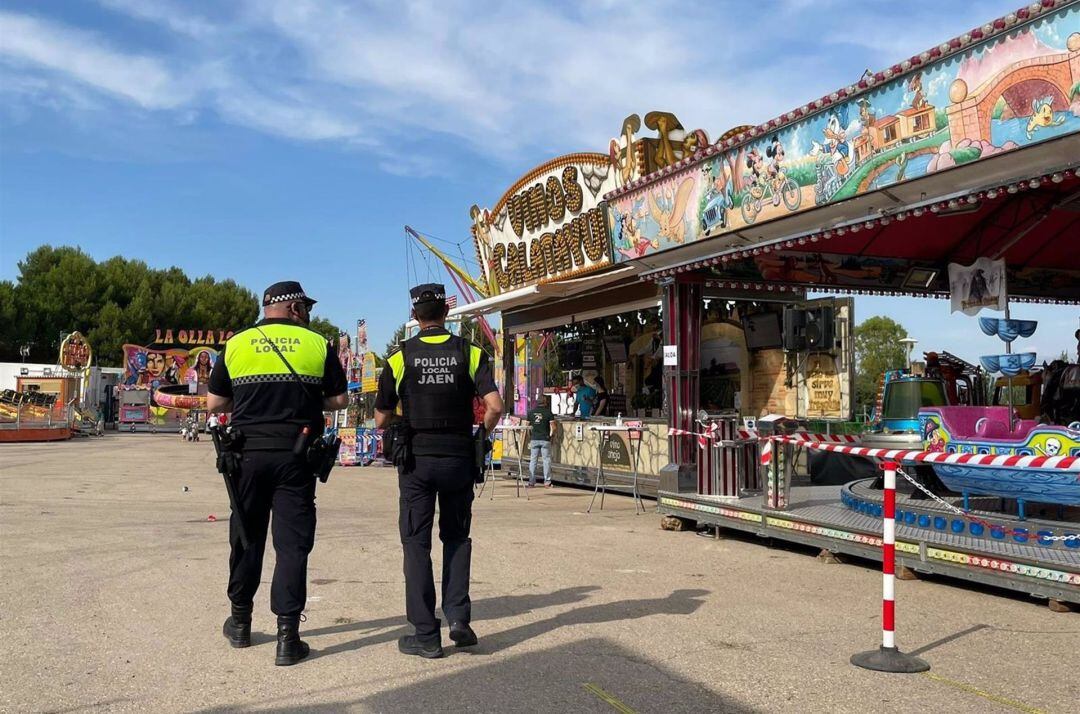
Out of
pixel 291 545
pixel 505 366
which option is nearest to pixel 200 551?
pixel 291 545

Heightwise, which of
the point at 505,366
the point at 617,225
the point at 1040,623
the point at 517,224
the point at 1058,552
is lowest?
the point at 1040,623

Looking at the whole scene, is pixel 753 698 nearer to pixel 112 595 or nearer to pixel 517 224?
pixel 112 595

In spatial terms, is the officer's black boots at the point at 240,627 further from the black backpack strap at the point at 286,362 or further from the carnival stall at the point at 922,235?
the carnival stall at the point at 922,235

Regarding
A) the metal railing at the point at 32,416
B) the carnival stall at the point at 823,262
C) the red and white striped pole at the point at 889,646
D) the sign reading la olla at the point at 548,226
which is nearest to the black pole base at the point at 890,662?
the red and white striped pole at the point at 889,646

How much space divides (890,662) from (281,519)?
3.41 metres

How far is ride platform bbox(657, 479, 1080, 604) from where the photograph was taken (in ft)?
20.6

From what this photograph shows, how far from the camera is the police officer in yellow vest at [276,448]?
15.9 feet

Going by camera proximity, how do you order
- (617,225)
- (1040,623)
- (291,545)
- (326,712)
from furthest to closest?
1. (617,225)
2. (1040,623)
3. (291,545)
4. (326,712)

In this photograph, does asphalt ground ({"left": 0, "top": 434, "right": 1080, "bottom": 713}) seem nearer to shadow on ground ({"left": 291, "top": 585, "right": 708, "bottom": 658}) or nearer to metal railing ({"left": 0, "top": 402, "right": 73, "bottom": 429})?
shadow on ground ({"left": 291, "top": 585, "right": 708, "bottom": 658})

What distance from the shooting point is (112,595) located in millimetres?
6430

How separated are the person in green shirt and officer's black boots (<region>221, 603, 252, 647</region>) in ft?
35.4

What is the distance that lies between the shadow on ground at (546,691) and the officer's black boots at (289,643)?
507 mm

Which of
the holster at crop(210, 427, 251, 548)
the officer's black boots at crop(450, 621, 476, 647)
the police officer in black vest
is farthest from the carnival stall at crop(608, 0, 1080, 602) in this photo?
the holster at crop(210, 427, 251, 548)

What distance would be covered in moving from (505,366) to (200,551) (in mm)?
12383
